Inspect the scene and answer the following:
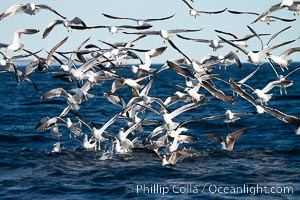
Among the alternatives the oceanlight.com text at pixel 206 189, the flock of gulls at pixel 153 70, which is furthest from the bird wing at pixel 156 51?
the oceanlight.com text at pixel 206 189

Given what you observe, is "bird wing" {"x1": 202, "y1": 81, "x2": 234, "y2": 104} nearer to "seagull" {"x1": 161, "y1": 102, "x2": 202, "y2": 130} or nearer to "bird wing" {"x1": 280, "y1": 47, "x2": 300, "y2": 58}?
"seagull" {"x1": 161, "y1": 102, "x2": 202, "y2": 130}

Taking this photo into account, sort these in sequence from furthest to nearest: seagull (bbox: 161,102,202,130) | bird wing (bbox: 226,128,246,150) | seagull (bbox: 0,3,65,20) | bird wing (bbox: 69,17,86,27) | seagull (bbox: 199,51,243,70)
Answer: bird wing (bbox: 226,128,246,150) → seagull (bbox: 199,51,243,70) → bird wing (bbox: 69,17,86,27) → seagull (bbox: 0,3,65,20) → seagull (bbox: 161,102,202,130)

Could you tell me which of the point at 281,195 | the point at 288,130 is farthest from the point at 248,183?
the point at 288,130

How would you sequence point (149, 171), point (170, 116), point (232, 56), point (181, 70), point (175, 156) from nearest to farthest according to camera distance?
point (181, 70) → point (149, 171) → point (170, 116) → point (175, 156) → point (232, 56)

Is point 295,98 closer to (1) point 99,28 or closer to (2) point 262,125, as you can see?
(2) point 262,125

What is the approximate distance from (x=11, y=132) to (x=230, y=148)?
10.8m

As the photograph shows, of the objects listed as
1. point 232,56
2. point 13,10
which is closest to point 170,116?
point 232,56

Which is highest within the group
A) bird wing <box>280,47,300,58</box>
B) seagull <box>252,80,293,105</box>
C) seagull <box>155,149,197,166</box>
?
bird wing <box>280,47,300,58</box>

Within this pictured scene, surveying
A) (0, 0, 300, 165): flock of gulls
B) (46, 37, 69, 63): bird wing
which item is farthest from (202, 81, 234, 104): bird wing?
(46, 37, 69, 63): bird wing

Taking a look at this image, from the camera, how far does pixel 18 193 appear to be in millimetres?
16469

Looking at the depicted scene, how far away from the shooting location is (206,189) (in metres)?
16.8

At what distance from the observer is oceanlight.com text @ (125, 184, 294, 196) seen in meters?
16.5

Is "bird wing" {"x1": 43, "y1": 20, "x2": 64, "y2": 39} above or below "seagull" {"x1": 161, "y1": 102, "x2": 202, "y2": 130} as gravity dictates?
above

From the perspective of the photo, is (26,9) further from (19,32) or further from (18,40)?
(18,40)
